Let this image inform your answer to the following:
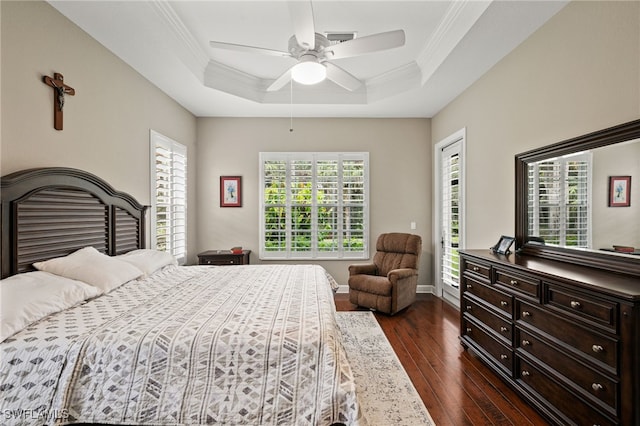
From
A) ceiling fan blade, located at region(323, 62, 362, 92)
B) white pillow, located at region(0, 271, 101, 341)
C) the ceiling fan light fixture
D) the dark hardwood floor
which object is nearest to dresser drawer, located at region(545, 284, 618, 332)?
the dark hardwood floor

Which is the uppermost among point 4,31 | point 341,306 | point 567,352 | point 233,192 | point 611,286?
point 4,31

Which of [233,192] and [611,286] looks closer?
[611,286]

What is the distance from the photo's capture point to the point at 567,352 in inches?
73.2

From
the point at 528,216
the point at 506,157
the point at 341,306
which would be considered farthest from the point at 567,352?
the point at 341,306

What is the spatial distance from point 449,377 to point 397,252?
2.16 metres

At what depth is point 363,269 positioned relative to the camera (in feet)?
14.8

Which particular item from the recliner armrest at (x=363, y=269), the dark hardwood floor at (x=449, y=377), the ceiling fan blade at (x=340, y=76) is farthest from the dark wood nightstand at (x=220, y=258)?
the ceiling fan blade at (x=340, y=76)

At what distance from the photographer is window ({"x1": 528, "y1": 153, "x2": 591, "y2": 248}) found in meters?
2.27

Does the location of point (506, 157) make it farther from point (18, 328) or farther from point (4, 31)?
point (4, 31)

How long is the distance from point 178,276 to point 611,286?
123 inches
